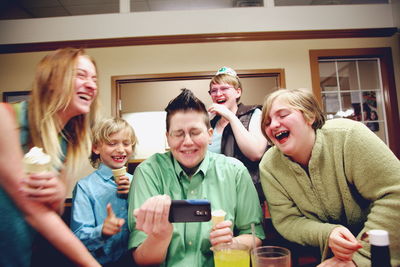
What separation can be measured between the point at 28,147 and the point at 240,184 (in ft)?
3.04

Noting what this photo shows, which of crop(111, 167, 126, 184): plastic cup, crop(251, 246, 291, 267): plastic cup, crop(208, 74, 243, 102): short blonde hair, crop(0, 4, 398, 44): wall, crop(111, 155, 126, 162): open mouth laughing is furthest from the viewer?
crop(0, 4, 398, 44): wall

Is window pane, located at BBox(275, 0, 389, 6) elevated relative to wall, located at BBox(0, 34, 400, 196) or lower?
elevated

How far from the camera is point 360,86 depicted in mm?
4016

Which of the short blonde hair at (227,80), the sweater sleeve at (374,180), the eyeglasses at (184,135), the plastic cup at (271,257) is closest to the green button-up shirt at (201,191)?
the eyeglasses at (184,135)

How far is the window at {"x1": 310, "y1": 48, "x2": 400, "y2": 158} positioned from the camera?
3.80 meters

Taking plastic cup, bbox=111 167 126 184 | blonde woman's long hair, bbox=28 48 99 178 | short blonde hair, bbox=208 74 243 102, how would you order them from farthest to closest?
short blonde hair, bbox=208 74 243 102 → plastic cup, bbox=111 167 126 184 → blonde woman's long hair, bbox=28 48 99 178

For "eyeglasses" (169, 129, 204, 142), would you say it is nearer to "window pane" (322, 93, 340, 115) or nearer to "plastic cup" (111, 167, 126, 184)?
"plastic cup" (111, 167, 126, 184)

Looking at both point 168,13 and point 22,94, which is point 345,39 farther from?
point 22,94

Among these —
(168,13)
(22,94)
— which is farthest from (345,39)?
(22,94)

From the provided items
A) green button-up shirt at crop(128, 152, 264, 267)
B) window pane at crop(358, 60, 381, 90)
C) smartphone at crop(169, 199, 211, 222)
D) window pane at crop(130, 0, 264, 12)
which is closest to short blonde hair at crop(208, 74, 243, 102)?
green button-up shirt at crop(128, 152, 264, 267)

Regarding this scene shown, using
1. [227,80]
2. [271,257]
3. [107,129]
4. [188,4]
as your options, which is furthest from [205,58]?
[271,257]

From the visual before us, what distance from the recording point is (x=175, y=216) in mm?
998

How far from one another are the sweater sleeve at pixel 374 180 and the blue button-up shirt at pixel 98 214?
42.5 inches

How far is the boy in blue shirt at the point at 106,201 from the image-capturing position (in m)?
1.33
